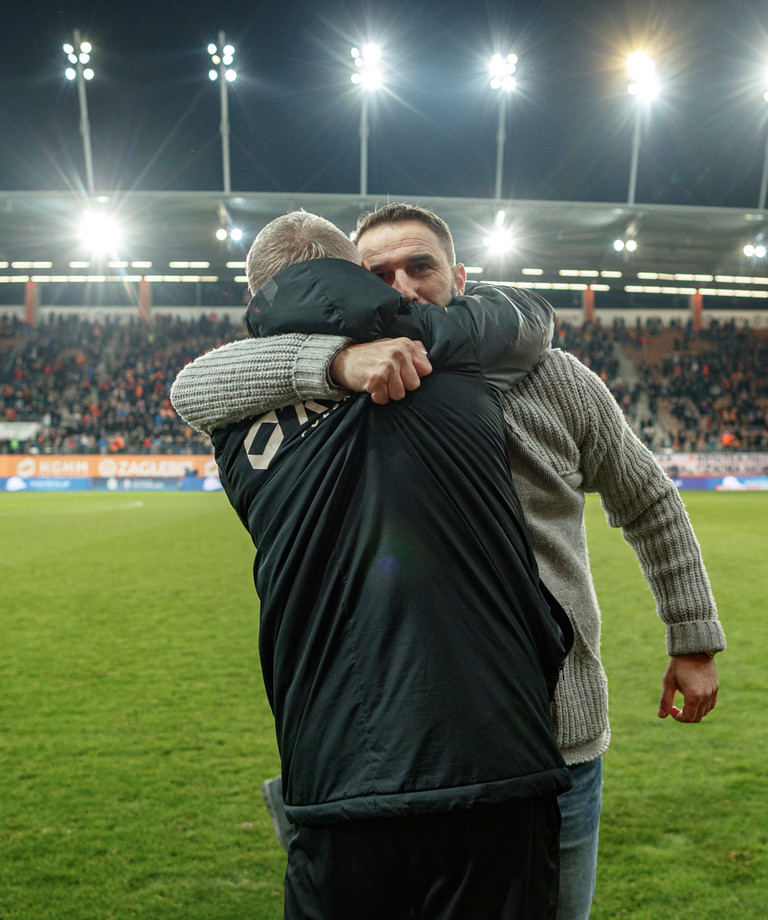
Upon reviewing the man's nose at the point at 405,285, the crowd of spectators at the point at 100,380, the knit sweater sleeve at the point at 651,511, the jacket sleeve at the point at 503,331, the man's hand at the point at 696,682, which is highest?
the crowd of spectators at the point at 100,380

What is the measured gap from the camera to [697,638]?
5.69 feet

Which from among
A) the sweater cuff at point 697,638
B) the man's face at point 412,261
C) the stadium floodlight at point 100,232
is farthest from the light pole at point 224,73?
the sweater cuff at point 697,638

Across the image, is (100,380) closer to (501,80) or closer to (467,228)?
(467,228)

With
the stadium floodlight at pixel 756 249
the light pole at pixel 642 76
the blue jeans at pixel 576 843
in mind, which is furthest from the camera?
the stadium floodlight at pixel 756 249

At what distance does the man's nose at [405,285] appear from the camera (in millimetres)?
1755

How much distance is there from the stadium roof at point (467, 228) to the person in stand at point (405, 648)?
74.4ft

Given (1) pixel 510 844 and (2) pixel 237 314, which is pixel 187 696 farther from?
(2) pixel 237 314

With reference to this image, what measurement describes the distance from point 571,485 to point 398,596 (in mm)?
648

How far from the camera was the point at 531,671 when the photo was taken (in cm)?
122

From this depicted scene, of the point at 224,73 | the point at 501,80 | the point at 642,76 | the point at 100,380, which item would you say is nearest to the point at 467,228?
the point at 501,80

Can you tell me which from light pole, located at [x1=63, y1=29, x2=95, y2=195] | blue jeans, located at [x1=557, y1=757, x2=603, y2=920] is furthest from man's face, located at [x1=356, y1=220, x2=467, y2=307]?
light pole, located at [x1=63, y1=29, x2=95, y2=195]

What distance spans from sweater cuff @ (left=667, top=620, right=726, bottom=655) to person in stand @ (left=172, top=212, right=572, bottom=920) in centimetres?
55

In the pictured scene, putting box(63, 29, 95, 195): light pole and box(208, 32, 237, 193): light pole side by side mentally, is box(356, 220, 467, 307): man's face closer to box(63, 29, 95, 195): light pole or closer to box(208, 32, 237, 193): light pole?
box(208, 32, 237, 193): light pole

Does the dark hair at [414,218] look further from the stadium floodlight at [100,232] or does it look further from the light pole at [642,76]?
the stadium floodlight at [100,232]
